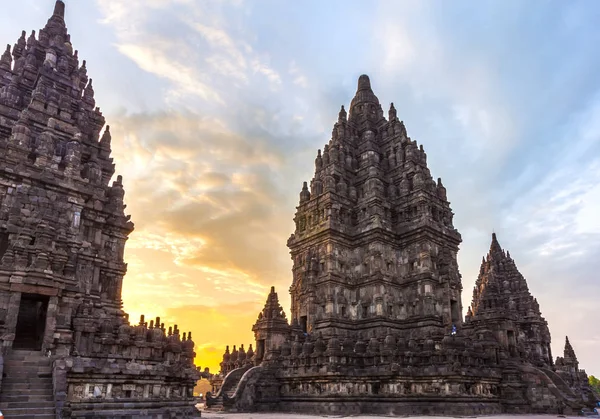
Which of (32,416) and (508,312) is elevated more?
(508,312)

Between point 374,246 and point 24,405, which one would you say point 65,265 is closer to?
point 24,405

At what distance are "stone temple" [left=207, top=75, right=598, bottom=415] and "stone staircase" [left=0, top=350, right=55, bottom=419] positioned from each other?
12.6m

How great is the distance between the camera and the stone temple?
25.0 m

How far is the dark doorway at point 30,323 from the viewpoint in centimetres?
1792

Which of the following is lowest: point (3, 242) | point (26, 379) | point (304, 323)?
point (26, 379)

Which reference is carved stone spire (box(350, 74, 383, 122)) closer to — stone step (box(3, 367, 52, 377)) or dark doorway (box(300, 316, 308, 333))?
dark doorway (box(300, 316, 308, 333))

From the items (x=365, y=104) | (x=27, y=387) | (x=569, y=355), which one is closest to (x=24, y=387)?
(x=27, y=387)

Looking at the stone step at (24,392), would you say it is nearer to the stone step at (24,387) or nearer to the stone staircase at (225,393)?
the stone step at (24,387)

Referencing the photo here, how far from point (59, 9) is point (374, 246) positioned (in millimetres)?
27207

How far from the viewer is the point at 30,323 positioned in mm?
19109

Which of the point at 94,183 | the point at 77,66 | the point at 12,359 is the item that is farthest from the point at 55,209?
the point at 77,66

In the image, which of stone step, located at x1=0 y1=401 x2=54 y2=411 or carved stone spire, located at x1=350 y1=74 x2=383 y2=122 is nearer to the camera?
stone step, located at x1=0 y1=401 x2=54 y2=411

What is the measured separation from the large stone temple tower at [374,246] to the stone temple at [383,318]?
105 millimetres

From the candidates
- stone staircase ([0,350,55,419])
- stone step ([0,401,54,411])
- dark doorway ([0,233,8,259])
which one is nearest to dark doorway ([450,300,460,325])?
stone staircase ([0,350,55,419])
